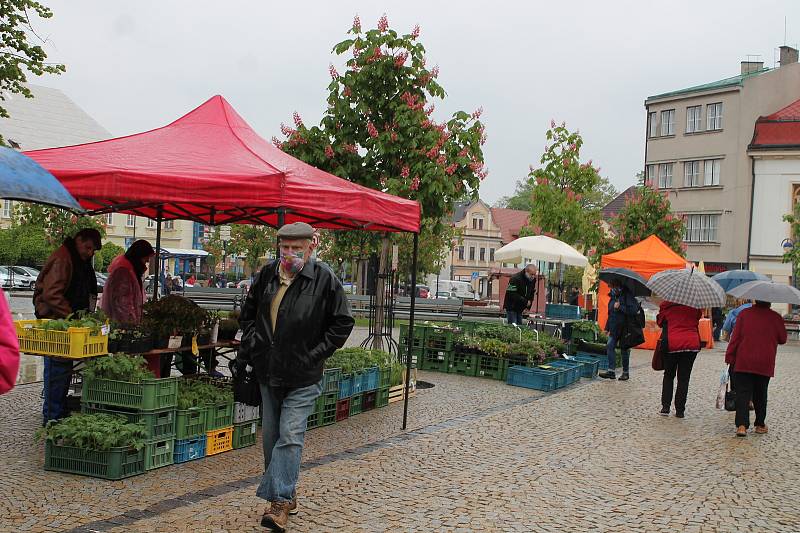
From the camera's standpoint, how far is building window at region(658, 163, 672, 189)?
51125mm

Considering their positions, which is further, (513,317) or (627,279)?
(513,317)

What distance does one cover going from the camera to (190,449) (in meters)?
7.54

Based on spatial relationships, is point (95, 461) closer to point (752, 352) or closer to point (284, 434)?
point (284, 434)

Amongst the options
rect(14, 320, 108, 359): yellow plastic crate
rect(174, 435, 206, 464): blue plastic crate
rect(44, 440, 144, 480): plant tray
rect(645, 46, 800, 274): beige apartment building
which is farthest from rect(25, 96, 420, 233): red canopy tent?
rect(645, 46, 800, 274): beige apartment building

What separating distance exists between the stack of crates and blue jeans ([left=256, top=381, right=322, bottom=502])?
1624 mm

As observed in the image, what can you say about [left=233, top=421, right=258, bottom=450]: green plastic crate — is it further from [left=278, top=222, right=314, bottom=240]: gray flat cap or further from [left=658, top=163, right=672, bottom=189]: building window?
[left=658, top=163, right=672, bottom=189]: building window

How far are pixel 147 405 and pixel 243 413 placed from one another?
1294 millimetres

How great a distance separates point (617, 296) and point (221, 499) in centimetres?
1044

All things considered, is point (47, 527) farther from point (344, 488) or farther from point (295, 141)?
point (295, 141)

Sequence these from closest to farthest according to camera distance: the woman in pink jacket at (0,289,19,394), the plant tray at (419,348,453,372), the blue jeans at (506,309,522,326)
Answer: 1. the woman in pink jacket at (0,289,19,394)
2. the plant tray at (419,348,453,372)
3. the blue jeans at (506,309,522,326)

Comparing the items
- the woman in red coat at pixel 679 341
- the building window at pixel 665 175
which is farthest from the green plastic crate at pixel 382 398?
the building window at pixel 665 175

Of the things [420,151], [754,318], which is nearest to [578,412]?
[754,318]

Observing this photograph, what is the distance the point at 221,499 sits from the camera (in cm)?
641

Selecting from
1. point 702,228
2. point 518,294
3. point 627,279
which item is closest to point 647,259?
point 518,294
